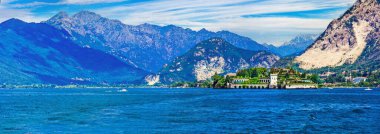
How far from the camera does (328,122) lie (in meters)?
112

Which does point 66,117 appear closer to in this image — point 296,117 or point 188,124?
point 188,124

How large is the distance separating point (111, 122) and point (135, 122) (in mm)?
4069

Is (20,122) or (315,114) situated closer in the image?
(20,122)

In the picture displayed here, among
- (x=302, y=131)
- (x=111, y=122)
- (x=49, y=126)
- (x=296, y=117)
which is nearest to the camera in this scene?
(x=302, y=131)

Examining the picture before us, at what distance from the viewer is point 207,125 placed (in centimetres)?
10712

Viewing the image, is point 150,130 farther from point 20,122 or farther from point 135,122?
point 20,122

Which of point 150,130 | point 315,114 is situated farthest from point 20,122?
point 315,114

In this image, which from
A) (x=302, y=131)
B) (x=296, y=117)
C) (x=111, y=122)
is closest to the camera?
(x=302, y=131)

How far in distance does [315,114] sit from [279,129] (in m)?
34.1

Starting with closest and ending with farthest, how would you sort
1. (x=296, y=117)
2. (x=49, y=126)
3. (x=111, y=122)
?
(x=49, y=126)
(x=111, y=122)
(x=296, y=117)

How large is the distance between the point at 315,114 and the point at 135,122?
38105 millimetres

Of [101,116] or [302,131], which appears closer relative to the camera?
[302,131]

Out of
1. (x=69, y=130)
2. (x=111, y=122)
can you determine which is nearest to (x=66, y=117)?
(x=111, y=122)

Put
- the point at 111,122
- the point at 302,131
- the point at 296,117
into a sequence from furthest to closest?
the point at 296,117 → the point at 111,122 → the point at 302,131
